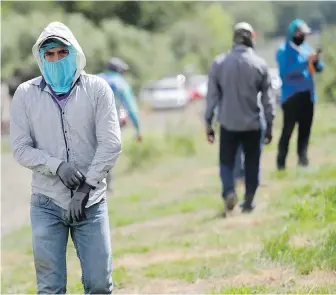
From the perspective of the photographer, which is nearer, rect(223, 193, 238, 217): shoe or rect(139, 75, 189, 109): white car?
rect(223, 193, 238, 217): shoe

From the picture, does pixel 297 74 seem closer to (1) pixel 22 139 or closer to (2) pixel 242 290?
(2) pixel 242 290

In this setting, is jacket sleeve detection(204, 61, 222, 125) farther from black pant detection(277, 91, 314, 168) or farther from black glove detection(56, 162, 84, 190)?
black glove detection(56, 162, 84, 190)

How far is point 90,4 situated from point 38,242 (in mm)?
30393

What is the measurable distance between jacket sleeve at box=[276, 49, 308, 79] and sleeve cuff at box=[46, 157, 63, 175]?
5501mm

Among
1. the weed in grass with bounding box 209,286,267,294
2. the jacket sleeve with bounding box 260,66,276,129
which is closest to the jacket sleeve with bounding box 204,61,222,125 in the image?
the jacket sleeve with bounding box 260,66,276,129

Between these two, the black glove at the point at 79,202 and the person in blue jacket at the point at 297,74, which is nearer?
the black glove at the point at 79,202

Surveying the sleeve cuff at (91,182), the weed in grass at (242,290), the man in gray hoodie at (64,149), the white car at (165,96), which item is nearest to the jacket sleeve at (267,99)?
the weed in grass at (242,290)

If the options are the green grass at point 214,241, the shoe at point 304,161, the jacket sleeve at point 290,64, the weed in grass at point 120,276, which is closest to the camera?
the green grass at point 214,241

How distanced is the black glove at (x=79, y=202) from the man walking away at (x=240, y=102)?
3.41 m

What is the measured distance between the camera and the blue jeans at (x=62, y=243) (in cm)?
468

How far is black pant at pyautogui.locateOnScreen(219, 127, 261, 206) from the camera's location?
7.93 metres

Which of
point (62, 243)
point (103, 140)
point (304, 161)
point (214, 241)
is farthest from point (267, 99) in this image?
point (62, 243)

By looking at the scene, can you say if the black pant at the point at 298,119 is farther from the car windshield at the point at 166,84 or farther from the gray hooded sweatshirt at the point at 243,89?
the car windshield at the point at 166,84

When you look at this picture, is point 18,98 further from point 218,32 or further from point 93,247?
point 218,32
